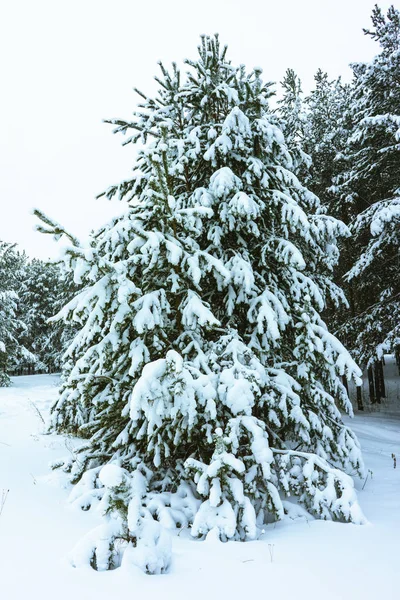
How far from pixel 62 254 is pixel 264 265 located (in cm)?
295

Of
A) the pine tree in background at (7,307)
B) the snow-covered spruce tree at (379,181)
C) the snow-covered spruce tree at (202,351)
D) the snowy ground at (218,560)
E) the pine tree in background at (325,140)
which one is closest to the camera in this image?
the snowy ground at (218,560)

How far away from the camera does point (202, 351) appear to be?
17.5 ft

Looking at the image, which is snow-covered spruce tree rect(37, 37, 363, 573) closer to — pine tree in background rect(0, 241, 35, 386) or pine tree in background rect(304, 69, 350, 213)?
pine tree in background rect(304, 69, 350, 213)

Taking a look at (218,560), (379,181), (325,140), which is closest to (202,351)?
(218,560)

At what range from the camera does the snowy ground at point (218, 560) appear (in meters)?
3.05

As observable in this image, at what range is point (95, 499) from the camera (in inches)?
195

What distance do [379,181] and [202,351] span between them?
38.0ft

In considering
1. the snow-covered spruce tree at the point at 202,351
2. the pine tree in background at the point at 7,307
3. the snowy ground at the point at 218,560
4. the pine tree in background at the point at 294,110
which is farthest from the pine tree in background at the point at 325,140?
the pine tree in background at the point at 7,307

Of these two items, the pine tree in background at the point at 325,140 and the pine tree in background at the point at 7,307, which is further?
the pine tree in background at the point at 7,307

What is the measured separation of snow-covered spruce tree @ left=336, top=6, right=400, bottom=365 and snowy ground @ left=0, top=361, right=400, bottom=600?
7.09 metres

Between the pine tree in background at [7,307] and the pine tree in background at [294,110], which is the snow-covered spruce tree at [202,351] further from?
the pine tree in background at [7,307]

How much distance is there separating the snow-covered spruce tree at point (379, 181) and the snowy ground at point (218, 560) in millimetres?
7092

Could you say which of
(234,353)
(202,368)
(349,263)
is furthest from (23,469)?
(349,263)

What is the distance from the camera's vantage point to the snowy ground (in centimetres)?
305
